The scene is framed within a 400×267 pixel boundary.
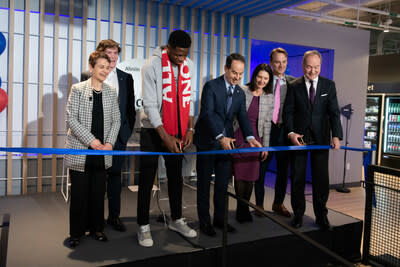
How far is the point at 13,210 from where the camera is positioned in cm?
370

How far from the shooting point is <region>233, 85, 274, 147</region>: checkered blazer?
3365 mm

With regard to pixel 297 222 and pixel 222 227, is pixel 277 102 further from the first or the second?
pixel 222 227

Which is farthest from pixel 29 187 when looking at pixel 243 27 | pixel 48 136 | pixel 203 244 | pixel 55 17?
pixel 243 27

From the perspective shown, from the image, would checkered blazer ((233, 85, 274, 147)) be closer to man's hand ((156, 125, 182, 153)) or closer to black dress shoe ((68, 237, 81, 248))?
man's hand ((156, 125, 182, 153))

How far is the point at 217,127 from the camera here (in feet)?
9.71

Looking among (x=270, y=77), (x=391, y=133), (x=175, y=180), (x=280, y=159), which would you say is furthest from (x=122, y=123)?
(x=391, y=133)

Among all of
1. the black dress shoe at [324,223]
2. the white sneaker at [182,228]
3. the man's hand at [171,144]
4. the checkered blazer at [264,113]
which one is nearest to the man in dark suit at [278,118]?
the checkered blazer at [264,113]

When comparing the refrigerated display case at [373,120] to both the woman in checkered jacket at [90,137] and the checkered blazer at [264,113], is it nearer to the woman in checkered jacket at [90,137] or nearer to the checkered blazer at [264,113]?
the checkered blazer at [264,113]

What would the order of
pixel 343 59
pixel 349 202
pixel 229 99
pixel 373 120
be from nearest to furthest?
pixel 229 99
pixel 349 202
pixel 343 59
pixel 373 120

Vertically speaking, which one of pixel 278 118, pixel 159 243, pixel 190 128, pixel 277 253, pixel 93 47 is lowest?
pixel 277 253

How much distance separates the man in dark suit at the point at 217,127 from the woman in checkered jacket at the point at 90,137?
73 centimetres

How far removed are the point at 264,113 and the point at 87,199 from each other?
5.70 ft

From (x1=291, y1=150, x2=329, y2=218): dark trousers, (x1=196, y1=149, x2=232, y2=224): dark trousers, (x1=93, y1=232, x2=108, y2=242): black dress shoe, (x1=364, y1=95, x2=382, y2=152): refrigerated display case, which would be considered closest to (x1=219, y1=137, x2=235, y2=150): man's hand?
(x1=196, y1=149, x2=232, y2=224): dark trousers

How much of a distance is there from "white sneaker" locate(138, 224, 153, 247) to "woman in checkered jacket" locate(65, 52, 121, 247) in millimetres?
298
